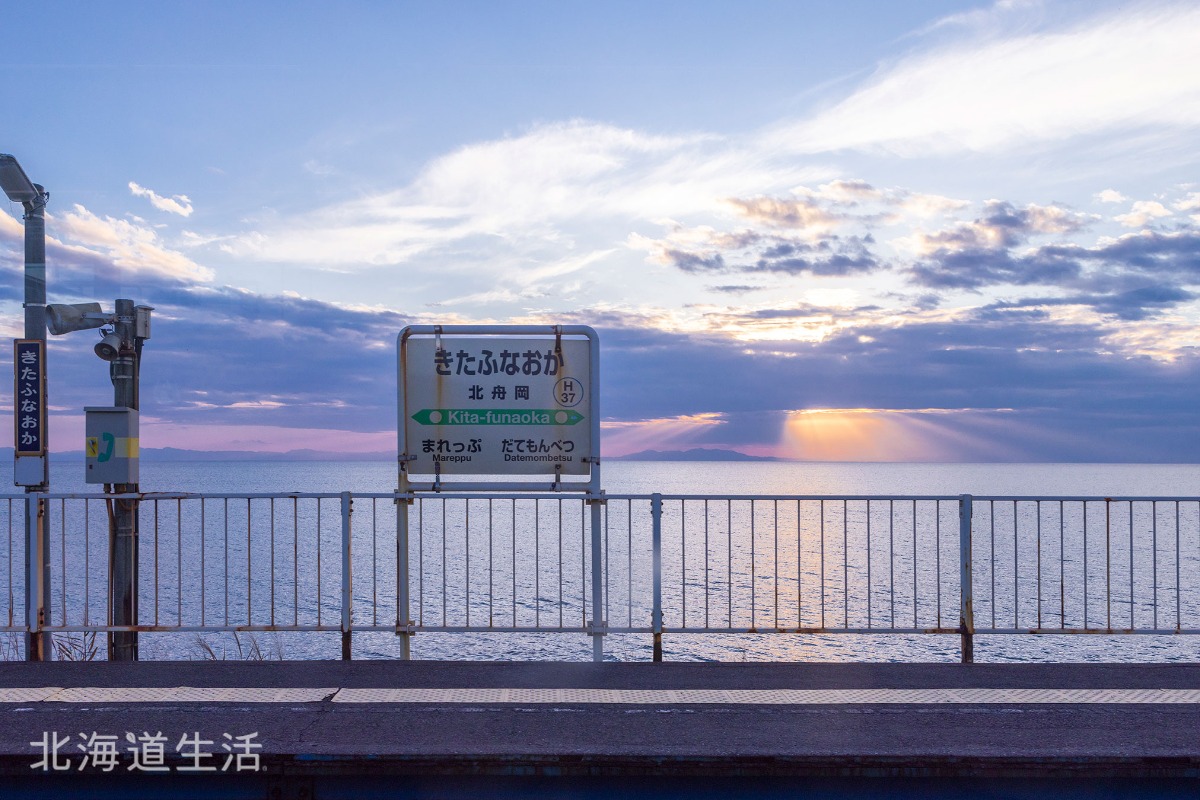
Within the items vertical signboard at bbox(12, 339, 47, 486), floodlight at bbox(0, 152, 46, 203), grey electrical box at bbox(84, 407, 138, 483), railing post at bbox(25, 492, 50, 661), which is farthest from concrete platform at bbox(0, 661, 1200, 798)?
floodlight at bbox(0, 152, 46, 203)

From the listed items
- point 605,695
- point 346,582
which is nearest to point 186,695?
point 346,582

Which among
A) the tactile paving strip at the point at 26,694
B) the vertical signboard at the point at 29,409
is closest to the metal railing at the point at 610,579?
the vertical signboard at the point at 29,409

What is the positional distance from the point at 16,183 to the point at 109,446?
107 inches

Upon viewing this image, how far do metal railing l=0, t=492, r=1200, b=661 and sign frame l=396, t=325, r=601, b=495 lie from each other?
17cm

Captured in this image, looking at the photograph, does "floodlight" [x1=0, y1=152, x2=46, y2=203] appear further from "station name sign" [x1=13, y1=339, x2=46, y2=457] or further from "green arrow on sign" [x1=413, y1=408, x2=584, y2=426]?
"green arrow on sign" [x1=413, y1=408, x2=584, y2=426]

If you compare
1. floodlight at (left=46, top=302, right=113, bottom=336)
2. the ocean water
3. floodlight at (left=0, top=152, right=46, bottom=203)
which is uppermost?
floodlight at (left=0, top=152, right=46, bottom=203)

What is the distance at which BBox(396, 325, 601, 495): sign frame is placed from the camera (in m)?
8.47

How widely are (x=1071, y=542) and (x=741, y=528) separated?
22.6 metres

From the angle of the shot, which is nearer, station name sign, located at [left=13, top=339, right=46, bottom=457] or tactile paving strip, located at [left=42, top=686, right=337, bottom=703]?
tactile paving strip, located at [left=42, top=686, right=337, bottom=703]

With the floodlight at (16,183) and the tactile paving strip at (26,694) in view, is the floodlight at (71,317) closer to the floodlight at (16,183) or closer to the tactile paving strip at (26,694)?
the floodlight at (16,183)

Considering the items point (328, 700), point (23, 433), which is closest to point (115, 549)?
point (23, 433)

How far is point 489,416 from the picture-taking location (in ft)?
28.1

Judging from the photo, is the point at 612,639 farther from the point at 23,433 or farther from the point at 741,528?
the point at 741,528

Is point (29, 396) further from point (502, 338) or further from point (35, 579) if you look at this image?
point (502, 338)
